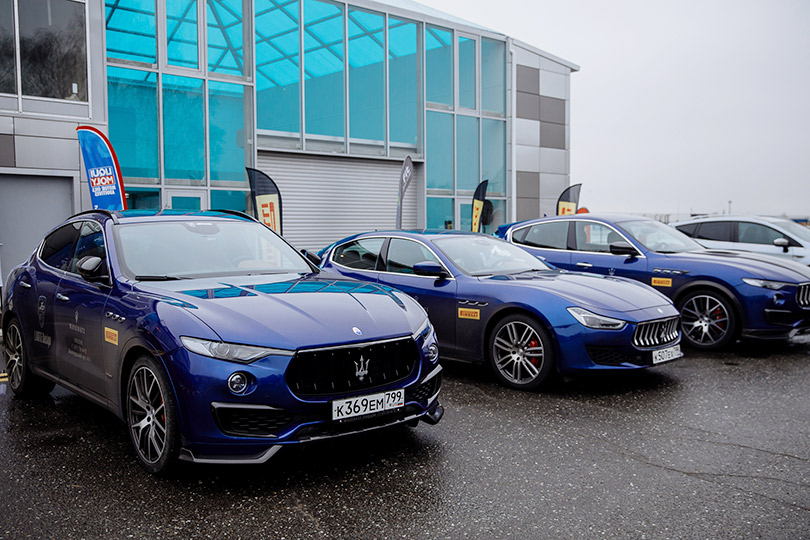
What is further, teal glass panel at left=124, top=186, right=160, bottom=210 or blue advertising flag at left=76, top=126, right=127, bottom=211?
teal glass panel at left=124, top=186, right=160, bottom=210

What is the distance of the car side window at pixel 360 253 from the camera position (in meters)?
7.71

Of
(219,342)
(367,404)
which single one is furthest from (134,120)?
(367,404)

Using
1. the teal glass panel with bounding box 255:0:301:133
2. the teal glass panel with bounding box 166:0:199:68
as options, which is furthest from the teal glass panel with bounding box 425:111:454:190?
the teal glass panel with bounding box 166:0:199:68

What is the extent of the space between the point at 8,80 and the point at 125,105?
2455 mm

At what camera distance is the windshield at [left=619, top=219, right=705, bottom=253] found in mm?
8977

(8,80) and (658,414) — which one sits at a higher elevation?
(8,80)

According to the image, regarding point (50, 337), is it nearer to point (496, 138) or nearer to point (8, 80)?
point (8, 80)

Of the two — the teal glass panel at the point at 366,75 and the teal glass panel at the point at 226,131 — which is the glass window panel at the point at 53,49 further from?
the teal glass panel at the point at 366,75

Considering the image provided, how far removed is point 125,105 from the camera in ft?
49.1

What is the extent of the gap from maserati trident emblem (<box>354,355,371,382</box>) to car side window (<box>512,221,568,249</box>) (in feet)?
19.5

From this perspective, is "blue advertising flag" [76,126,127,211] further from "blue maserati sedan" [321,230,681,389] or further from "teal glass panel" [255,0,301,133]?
"blue maserati sedan" [321,230,681,389]

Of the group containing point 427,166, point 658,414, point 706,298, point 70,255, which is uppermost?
point 427,166

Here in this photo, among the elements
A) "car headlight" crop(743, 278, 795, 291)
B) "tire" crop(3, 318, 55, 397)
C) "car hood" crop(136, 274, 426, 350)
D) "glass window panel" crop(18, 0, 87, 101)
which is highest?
"glass window panel" crop(18, 0, 87, 101)

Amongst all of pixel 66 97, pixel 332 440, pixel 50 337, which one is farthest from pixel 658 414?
pixel 66 97
